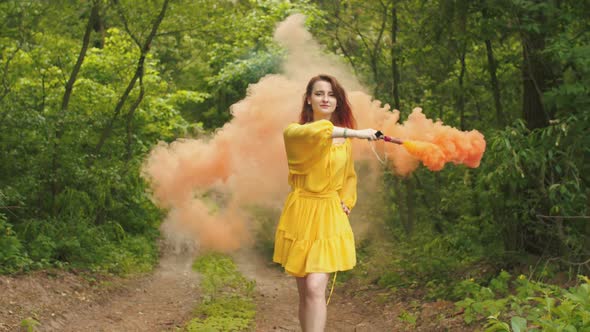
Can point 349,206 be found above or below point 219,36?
below

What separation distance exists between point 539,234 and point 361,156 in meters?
2.16

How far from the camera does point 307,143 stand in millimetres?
5156

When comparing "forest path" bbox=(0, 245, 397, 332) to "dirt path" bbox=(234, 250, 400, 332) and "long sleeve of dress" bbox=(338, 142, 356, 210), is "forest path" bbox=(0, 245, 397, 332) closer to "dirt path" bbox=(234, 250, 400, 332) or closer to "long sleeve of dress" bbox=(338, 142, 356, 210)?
"dirt path" bbox=(234, 250, 400, 332)

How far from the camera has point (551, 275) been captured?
6.93 m

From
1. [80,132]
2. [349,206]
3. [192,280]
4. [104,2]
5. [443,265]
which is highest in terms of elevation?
[104,2]

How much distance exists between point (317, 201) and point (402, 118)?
5717 mm

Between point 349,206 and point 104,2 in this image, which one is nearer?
point 349,206

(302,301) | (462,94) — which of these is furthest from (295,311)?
(462,94)

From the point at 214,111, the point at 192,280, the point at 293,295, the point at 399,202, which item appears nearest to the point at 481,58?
the point at 399,202

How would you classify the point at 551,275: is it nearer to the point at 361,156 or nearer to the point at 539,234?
the point at 539,234

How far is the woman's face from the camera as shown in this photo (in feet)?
17.9

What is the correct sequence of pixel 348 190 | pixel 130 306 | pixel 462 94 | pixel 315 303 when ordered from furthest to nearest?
pixel 462 94 < pixel 130 306 < pixel 348 190 < pixel 315 303

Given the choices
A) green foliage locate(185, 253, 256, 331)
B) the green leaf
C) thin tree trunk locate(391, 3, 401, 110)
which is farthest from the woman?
thin tree trunk locate(391, 3, 401, 110)

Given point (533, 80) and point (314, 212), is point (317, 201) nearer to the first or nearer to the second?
point (314, 212)
